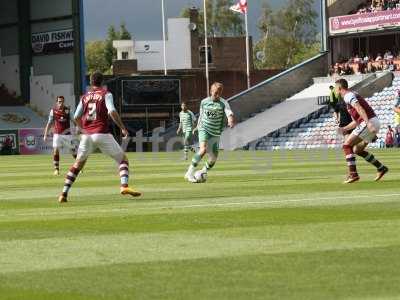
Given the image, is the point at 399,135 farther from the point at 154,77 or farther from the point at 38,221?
the point at 38,221

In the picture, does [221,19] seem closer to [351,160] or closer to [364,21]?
[364,21]

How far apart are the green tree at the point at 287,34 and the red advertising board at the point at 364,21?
63169mm

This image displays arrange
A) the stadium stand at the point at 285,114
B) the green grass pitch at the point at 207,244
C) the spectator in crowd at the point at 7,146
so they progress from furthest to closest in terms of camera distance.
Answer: the spectator in crowd at the point at 7,146, the stadium stand at the point at 285,114, the green grass pitch at the point at 207,244

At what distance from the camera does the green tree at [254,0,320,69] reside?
137m

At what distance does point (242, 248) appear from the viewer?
10836mm

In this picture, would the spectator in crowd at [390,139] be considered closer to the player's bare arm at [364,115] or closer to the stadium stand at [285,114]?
the stadium stand at [285,114]

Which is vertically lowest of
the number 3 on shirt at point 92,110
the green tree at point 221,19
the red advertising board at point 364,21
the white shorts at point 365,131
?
the white shorts at point 365,131

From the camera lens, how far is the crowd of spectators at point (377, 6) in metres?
68.8

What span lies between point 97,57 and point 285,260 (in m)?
152

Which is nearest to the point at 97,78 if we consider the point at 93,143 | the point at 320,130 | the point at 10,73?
the point at 93,143

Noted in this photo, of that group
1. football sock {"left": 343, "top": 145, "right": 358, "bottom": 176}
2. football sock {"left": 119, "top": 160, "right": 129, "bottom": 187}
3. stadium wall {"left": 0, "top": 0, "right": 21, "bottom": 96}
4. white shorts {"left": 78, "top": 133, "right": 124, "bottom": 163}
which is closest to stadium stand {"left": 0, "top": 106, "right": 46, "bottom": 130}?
stadium wall {"left": 0, "top": 0, "right": 21, "bottom": 96}

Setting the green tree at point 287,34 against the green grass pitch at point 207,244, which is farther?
the green tree at point 287,34

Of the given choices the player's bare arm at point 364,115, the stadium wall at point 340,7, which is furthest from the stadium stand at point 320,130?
the player's bare arm at point 364,115

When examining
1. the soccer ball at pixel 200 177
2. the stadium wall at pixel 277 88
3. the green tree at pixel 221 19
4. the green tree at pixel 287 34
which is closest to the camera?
the soccer ball at pixel 200 177
